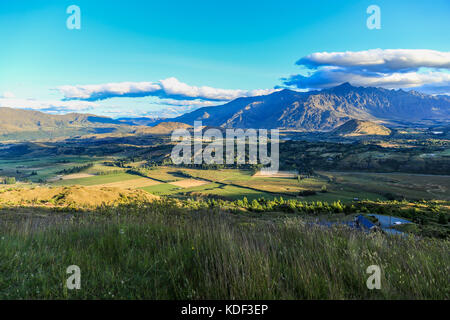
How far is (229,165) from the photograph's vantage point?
562 ft

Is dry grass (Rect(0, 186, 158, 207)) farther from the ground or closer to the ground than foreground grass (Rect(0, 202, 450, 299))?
closer to the ground

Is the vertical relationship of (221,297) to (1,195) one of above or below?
above

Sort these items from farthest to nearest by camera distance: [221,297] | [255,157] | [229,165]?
[255,157] → [229,165] → [221,297]

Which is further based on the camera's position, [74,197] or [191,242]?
[74,197]

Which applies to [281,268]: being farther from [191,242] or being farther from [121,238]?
[121,238]

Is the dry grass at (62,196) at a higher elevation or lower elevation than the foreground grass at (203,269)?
lower

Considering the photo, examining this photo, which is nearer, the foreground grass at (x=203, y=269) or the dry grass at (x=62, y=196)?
the foreground grass at (x=203, y=269)

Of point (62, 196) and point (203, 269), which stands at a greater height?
point (203, 269)

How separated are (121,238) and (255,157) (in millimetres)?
186764

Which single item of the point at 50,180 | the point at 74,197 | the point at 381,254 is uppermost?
the point at 381,254

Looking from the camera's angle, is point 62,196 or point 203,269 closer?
point 203,269

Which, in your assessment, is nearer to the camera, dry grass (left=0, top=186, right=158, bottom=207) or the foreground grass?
the foreground grass
